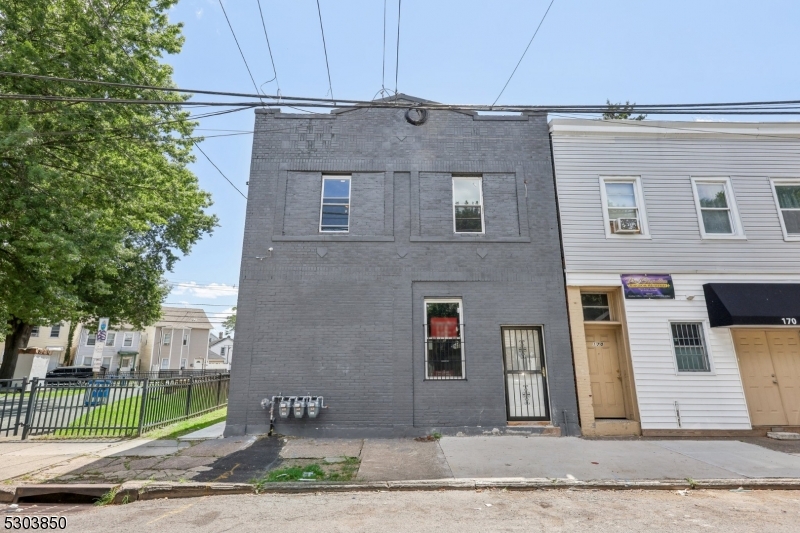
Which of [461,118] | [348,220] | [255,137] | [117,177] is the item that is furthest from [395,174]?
[117,177]

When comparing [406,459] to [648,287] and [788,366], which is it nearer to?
[648,287]

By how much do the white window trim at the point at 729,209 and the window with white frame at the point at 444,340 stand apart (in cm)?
668

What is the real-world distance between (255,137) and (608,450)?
35.6 feet

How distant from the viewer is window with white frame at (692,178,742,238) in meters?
10.2

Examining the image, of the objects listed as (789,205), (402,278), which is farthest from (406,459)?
(789,205)

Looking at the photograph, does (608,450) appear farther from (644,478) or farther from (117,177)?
(117,177)

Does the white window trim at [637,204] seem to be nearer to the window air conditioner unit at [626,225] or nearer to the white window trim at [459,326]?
the window air conditioner unit at [626,225]

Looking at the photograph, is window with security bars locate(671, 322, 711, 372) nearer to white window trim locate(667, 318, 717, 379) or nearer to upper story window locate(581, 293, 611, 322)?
white window trim locate(667, 318, 717, 379)

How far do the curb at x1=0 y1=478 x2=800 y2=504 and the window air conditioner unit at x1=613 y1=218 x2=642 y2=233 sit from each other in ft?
19.0

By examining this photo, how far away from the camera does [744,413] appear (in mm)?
9086

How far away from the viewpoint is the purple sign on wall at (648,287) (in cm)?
966

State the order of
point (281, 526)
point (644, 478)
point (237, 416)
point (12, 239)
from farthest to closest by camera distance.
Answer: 1. point (12, 239)
2. point (237, 416)
3. point (644, 478)
4. point (281, 526)

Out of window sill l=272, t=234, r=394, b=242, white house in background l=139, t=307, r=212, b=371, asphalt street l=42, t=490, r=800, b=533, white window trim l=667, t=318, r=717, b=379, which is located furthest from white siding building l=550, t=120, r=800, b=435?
white house in background l=139, t=307, r=212, b=371

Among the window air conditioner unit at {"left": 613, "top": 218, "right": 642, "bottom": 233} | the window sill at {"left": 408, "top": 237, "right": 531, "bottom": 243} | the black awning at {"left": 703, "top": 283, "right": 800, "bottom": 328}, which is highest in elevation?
the window air conditioner unit at {"left": 613, "top": 218, "right": 642, "bottom": 233}
